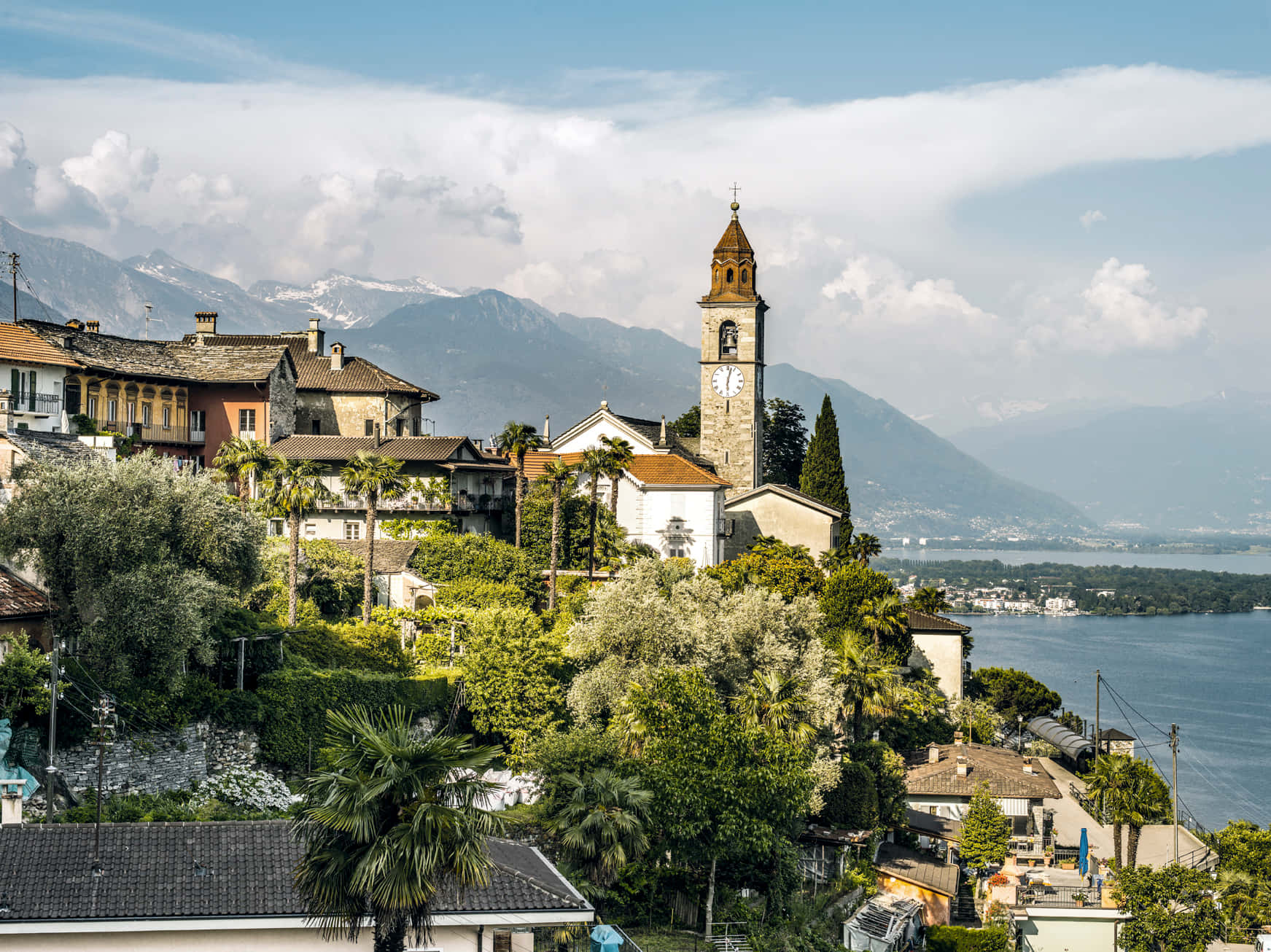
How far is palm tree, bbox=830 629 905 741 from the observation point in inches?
1848

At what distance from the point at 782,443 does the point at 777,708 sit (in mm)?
54015

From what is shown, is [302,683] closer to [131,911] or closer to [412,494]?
[131,911]

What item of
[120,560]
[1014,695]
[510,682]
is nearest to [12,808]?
[120,560]

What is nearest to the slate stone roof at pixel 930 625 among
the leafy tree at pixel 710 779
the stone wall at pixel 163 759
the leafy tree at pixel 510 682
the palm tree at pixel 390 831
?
the leafy tree at pixel 510 682

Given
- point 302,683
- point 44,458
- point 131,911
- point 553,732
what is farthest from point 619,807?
point 44,458

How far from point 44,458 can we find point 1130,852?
129 feet

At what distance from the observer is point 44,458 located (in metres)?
35.4

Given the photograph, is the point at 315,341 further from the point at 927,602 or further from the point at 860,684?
the point at 860,684

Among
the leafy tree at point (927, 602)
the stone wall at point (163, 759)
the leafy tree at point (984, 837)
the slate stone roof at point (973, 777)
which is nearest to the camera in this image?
the stone wall at point (163, 759)

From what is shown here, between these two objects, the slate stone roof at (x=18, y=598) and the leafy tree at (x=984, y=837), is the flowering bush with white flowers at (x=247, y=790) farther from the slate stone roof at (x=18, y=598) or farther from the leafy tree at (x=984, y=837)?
the leafy tree at (x=984, y=837)

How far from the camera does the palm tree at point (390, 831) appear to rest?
16422mm

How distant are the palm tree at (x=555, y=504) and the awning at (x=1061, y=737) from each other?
1288 inches

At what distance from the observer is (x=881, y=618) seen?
185ft

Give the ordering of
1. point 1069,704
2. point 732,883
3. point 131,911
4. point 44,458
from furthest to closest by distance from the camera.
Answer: point 1069,704 < point 44,458 < point 732,883 < point 131,911
